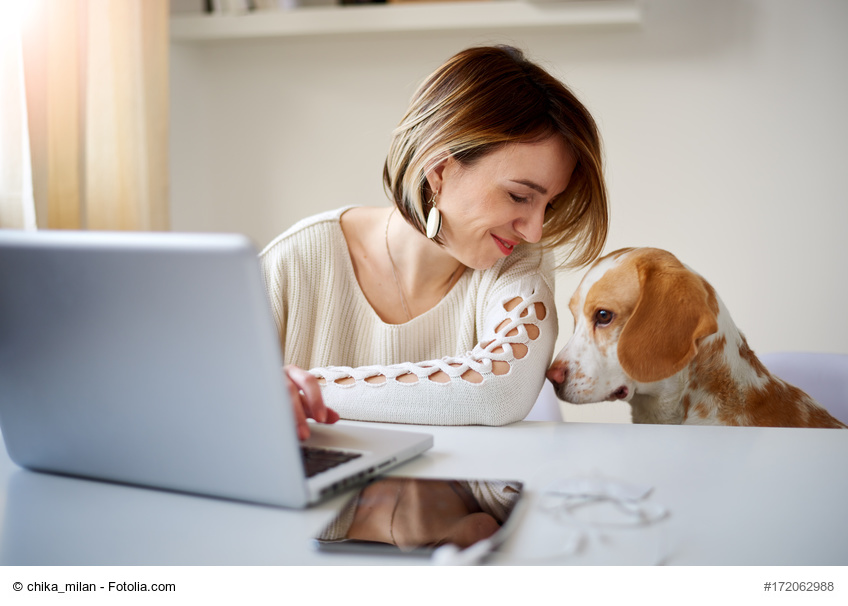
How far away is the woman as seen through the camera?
0.94m

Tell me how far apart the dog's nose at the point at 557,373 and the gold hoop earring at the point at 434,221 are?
0.30m

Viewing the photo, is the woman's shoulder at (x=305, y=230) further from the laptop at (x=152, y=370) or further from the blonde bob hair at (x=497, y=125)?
the laptop at (x=152, y=370)

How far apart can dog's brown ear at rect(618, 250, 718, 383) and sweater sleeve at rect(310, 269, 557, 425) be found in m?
0.12

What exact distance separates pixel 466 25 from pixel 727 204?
3.07 feet

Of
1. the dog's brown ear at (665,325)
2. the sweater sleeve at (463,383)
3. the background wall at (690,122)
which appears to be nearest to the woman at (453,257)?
the sweater sleeve at (463,383)

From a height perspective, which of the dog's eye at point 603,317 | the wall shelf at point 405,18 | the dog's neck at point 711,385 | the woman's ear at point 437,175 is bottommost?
the dog's neck at point 711,385

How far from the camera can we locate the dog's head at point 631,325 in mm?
989

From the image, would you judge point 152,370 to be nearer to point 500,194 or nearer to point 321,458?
point 321,458

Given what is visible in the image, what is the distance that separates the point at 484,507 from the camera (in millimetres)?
585

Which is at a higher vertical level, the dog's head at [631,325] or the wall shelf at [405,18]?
the wall shelf at [405,18]

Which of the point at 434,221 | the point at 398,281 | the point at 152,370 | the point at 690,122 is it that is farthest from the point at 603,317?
the point at 690,122

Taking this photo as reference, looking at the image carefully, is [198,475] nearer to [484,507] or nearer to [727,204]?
[484,507]

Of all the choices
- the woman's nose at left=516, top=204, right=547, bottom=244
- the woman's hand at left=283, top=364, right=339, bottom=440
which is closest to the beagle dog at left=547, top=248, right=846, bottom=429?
the woman's nose at left=516, top=204, right=547, bottom=244

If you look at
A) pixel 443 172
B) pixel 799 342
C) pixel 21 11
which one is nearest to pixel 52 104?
pixel 21 11
